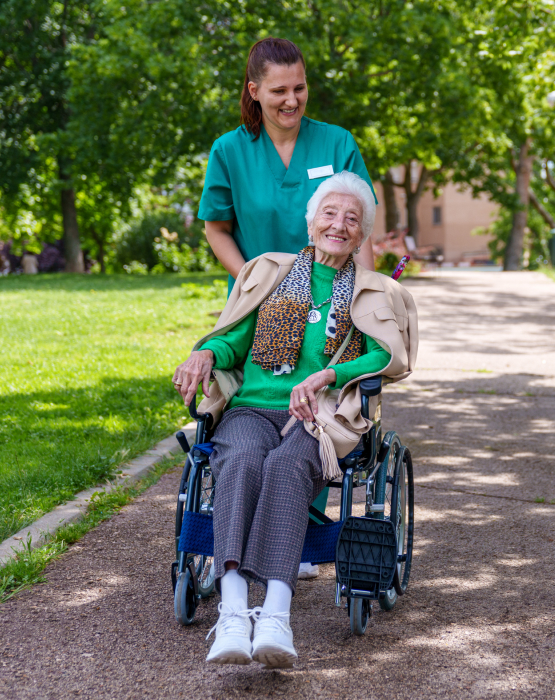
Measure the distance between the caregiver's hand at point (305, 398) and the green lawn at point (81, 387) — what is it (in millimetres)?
1534

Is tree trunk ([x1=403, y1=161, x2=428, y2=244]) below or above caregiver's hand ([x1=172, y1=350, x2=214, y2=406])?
above

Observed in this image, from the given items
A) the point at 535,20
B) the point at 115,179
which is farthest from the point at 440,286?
the point at 115,179

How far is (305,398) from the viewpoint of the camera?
9.14 feet

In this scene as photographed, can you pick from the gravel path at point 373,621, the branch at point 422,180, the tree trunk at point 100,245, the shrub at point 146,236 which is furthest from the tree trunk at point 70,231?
the gravel path at point 373,621

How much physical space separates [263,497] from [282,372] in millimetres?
597

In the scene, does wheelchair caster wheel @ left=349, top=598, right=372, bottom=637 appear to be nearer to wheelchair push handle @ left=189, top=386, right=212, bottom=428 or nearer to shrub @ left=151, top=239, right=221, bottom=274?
wheelchair push handle @ left=189, top=386, right=212, bottom=428

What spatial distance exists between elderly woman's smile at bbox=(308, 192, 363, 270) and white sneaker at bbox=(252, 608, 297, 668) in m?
1.38

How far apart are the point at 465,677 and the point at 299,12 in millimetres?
17710

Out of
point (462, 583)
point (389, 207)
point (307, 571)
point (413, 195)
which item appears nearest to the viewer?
point (462, 583)

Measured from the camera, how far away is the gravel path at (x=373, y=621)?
95.7 inches

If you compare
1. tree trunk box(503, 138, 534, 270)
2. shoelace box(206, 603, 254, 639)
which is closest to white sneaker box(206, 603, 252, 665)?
shoelace box(206, 603, 254, 639)

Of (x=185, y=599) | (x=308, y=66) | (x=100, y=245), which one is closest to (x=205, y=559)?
(x=185, y=599)

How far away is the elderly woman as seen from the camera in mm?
2467

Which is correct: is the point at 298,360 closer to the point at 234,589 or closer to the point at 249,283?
the point at 249,283
